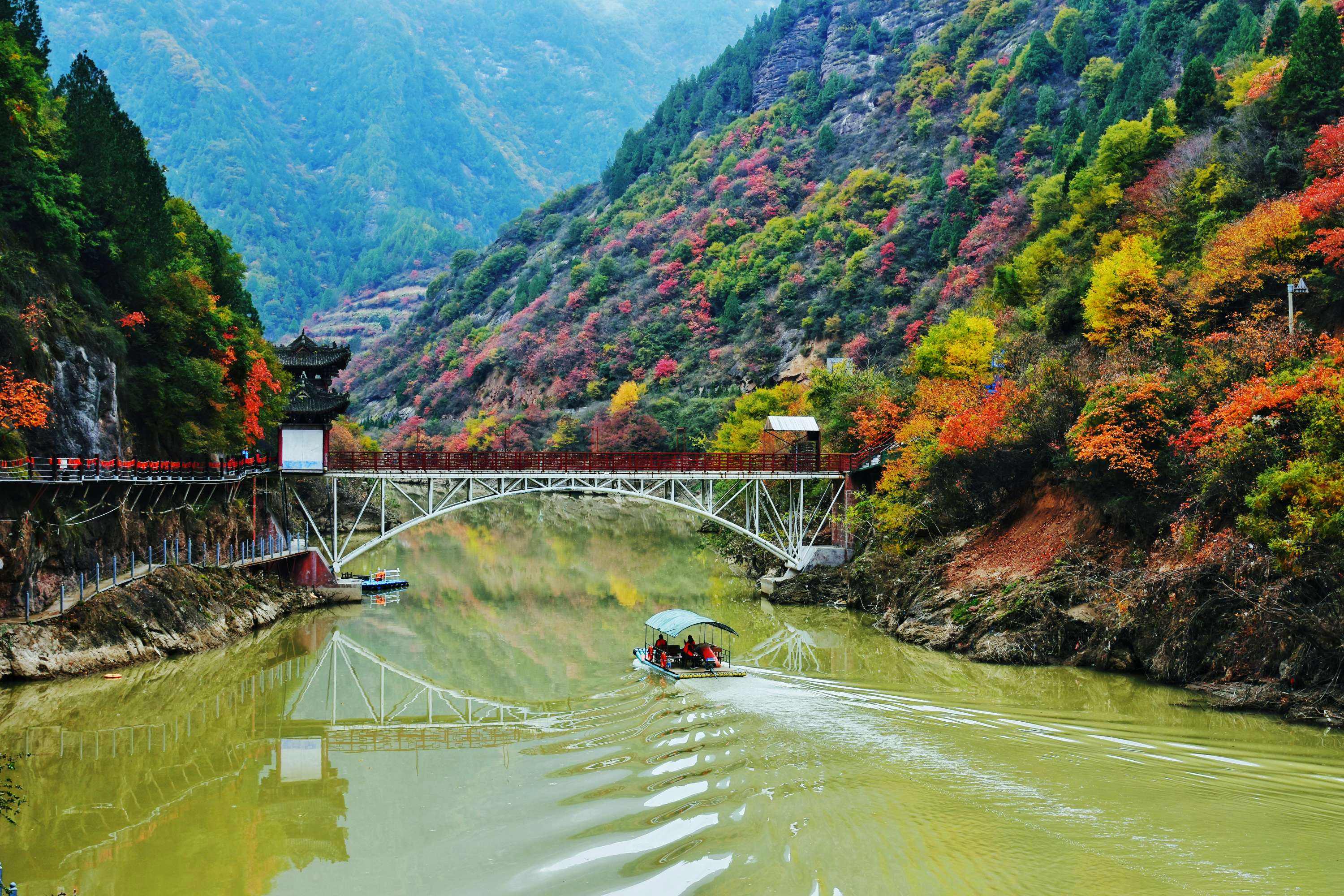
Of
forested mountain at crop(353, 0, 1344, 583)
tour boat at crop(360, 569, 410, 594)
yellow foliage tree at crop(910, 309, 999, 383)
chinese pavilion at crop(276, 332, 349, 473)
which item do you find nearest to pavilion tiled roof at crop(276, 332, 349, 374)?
chinese pavilion at crop(276, 332, 349, 473)

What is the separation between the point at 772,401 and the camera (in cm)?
5797

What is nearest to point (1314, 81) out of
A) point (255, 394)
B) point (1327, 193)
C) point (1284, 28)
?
point (1284, 28)

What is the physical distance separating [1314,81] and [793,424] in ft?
71.0

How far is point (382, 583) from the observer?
41625 mm

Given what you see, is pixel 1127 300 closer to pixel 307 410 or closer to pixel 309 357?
pixel 307 410

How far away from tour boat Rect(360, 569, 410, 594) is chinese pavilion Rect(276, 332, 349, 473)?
4.97 meters

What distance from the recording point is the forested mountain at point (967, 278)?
2586cm

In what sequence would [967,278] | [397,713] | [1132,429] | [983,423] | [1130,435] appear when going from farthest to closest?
[967,278] → [983,423] → [1132,429] → [1130,435] → [397,713]

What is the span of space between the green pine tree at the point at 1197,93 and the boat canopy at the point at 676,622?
3311 centimetres

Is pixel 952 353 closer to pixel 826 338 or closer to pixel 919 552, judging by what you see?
pixel 919 552

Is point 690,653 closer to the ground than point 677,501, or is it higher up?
closer to the ground

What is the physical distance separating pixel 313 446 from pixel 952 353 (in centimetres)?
2497

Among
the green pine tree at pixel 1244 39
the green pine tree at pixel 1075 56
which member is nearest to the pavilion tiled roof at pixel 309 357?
the green pine tree at pixel 1244 39

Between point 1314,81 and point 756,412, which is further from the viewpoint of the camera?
point 756,412
